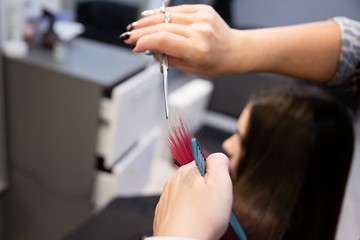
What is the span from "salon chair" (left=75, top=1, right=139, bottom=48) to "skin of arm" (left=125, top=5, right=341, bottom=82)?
1.40 meters

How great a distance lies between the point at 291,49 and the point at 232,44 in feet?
0.31

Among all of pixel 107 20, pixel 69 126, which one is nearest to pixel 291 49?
pixel 69 126

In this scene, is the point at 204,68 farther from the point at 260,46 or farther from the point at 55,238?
the point at 55,238

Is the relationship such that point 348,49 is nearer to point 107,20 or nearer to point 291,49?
point 291,49

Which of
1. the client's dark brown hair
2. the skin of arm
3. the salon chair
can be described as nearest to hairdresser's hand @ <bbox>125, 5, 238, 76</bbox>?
the skin of arm

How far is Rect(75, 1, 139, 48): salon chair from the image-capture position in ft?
6.18

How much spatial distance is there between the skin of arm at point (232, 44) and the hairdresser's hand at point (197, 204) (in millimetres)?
157

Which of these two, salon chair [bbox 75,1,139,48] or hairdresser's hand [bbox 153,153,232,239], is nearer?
hairdresser's hand [bbox 153,153,232,239]

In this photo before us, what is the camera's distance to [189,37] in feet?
1.58

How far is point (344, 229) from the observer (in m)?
0.56

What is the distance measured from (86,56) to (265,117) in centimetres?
83

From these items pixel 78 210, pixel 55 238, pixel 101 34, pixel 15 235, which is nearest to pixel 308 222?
pixel 78 210

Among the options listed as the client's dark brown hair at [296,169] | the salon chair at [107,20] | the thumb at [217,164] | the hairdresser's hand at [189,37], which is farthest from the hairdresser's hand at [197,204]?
the salon chair at [107,20]

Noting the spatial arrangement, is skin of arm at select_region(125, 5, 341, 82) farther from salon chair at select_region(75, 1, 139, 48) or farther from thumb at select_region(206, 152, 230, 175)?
salon chair at select_region(75, 1, 139, 48)
